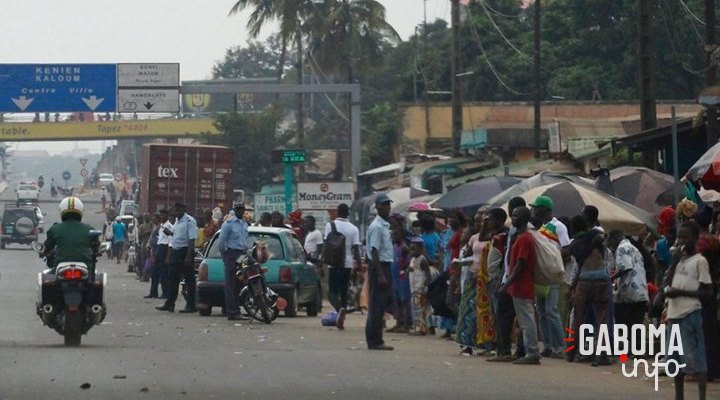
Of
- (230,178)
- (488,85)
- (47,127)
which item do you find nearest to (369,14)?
(488,85)

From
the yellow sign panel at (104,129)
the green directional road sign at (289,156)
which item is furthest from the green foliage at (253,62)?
the green directional road sign at (289,156)

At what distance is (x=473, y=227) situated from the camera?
19781 mm

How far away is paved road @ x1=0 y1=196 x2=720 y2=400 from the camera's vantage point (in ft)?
43.1

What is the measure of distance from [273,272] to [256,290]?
5.89ft

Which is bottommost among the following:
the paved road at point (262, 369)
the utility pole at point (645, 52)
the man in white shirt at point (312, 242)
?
the paved road at point (262, 369)

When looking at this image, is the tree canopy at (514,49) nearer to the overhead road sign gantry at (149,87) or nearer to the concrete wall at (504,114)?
the concrete wall at (504,114)

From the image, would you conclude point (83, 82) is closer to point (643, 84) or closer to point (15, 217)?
point (15, 217)

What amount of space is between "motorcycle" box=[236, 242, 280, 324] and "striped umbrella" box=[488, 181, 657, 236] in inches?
153

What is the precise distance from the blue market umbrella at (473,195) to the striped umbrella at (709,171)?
372 inches

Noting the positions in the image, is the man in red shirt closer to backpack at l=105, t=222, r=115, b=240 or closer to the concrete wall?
the concrete wall

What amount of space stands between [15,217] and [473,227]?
45417 mm

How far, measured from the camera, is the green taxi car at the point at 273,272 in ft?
78.9

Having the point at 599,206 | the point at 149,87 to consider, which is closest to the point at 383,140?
the point at 149,87

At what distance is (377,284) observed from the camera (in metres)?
18.0
